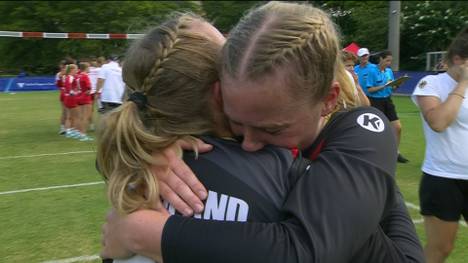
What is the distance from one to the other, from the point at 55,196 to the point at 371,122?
18.7 ft

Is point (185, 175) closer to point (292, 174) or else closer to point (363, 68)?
point (292, 174)

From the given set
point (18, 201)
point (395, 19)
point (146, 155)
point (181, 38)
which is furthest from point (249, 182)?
point (395, 19)

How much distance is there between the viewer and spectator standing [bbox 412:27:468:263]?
342cm

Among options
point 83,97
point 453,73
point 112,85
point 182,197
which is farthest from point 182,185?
point 83,97

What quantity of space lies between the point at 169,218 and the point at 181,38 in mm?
392

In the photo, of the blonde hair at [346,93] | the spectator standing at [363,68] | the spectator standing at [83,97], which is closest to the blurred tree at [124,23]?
the spectator standing at [83,97]

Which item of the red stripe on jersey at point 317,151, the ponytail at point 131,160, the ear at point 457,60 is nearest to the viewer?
the ponytail at point 131,160

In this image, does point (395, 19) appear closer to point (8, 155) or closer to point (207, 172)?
point (8, 155)

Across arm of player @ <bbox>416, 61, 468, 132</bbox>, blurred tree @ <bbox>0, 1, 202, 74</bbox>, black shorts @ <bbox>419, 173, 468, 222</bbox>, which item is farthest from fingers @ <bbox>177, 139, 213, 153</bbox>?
blurred tree @ <bbox>0, 1, 202, 74</bbox>

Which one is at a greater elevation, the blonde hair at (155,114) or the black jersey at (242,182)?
the blonde hair at (155,114)

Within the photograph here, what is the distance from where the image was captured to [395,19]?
24047 mm

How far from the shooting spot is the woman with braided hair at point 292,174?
1028 mm

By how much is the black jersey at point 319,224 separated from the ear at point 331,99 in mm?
83

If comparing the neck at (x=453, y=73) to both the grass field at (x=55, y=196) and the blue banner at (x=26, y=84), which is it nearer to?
the grass field at (x=55, y=196)
